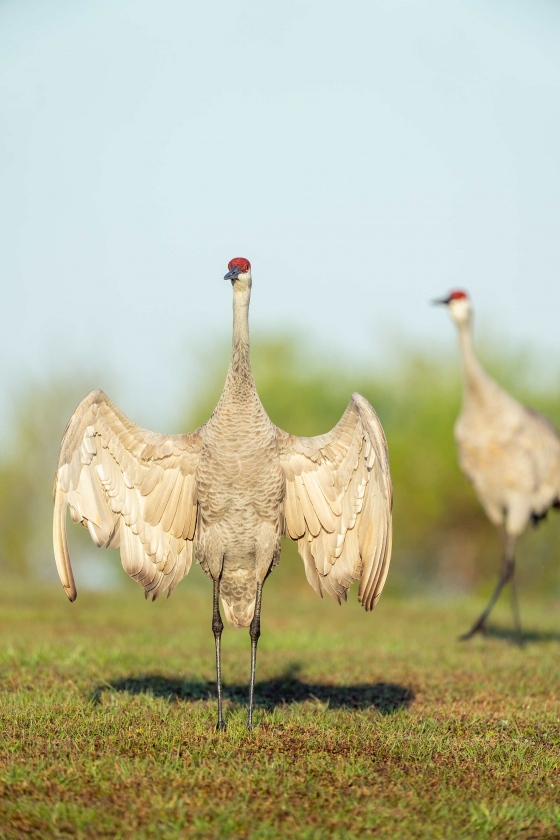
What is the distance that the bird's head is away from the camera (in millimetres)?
10938

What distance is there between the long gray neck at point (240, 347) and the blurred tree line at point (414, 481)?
52.9ft

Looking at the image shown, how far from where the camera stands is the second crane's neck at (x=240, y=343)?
224 inches

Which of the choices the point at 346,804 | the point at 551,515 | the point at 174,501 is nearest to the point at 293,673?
the point at 174,501

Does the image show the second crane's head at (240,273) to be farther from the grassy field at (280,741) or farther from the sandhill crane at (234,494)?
the grassy field at (280,741)

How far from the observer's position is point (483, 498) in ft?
35.7

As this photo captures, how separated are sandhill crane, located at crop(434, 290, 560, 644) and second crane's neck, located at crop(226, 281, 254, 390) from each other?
5.04 metres

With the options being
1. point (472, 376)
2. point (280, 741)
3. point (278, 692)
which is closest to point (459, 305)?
point (472, 376)

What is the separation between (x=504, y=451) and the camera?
10484 mm

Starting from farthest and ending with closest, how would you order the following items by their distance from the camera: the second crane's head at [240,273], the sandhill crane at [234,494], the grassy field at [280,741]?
the second crane's head at [240,273] → the sandhill crane at [234,494] → the grassy field at [280,741]

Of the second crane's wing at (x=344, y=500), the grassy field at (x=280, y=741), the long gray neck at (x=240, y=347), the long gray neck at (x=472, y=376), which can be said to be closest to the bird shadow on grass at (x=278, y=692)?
the grassy field at (x=280, y=741)

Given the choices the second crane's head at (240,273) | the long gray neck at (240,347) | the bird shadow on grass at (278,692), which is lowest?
the bird shadow on grass at (278,692)

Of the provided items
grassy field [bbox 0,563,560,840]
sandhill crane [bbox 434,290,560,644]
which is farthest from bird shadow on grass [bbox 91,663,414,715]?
sandhill crane [bbox 434,290,560,644]

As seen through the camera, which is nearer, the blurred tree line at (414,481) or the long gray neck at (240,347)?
the long gray neck at (240,347)

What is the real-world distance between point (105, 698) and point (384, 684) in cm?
219
